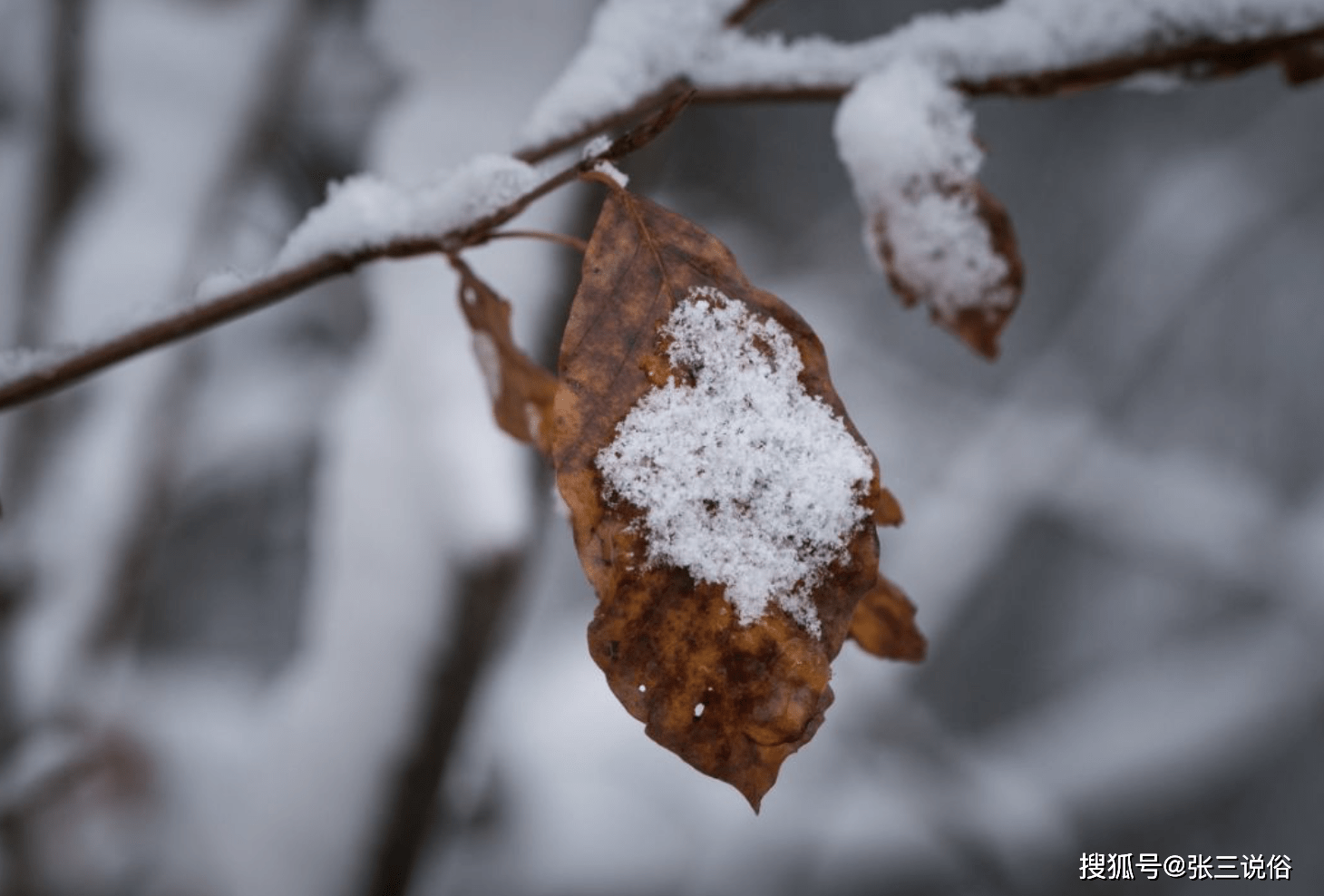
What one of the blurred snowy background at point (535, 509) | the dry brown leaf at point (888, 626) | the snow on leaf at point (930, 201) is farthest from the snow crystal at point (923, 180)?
the blurred snowy background at point (535, 509)

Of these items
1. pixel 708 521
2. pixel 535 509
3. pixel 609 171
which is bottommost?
pixel 708 521

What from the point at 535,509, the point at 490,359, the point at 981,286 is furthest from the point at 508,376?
the point at 535,509

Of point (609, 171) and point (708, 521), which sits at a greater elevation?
point (609, 171)

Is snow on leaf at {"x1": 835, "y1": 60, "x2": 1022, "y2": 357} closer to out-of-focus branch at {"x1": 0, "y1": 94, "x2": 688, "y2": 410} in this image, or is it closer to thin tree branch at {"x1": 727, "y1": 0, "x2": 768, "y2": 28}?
thin tree branch at {"x1": 727, "y1": 0, "x2": 768, "y2": 28}

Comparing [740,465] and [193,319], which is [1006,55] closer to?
[740,465]

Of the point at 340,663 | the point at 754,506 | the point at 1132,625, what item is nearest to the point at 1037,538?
the point at 1132,625

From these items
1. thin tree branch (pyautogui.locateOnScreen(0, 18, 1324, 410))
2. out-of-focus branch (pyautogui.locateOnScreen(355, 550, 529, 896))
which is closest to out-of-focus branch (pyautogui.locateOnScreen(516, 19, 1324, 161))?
thin tree branch (pyautogui.locateOnScreen(0, 18, 1324, 410))
